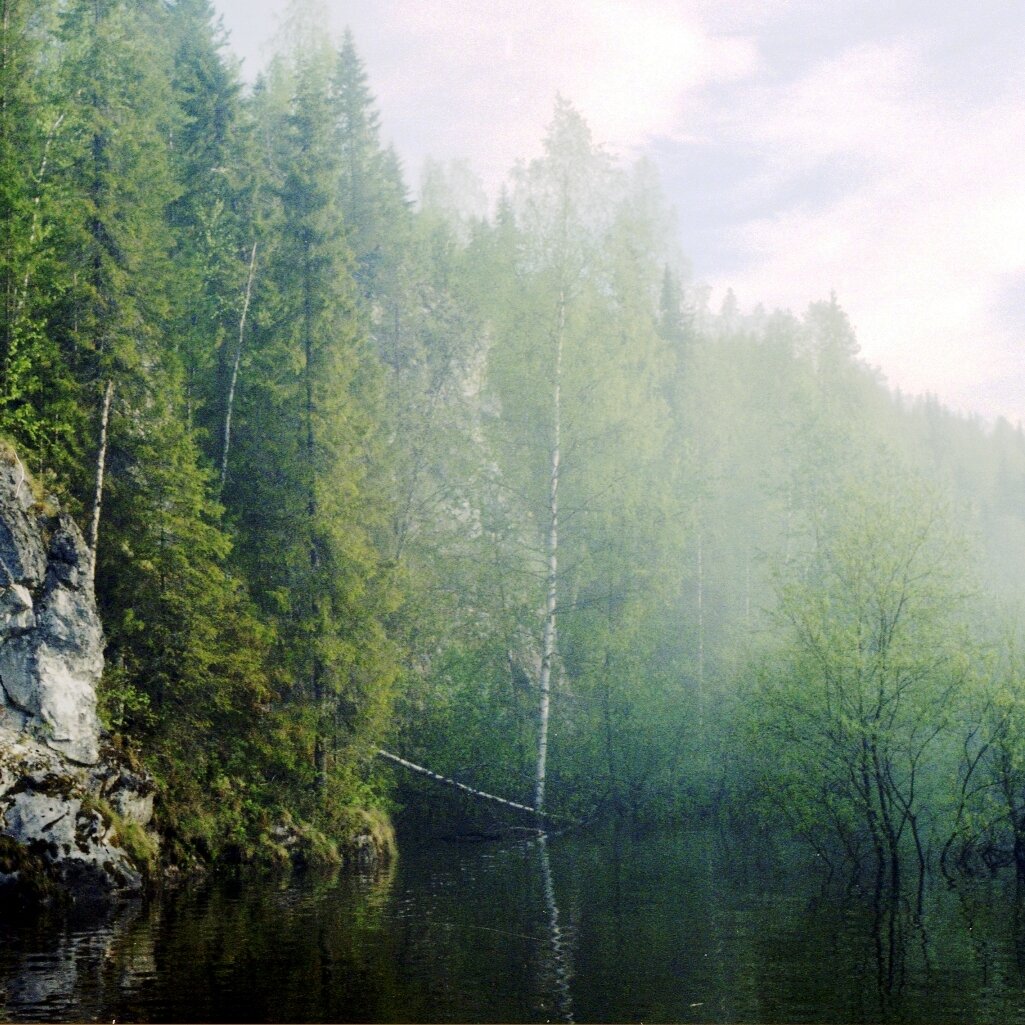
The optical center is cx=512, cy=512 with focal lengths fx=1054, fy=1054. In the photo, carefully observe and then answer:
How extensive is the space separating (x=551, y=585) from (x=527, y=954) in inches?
820

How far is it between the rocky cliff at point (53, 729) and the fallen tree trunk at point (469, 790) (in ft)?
35.4

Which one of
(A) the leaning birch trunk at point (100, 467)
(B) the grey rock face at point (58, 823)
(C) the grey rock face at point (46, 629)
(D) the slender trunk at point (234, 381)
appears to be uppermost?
(D) the slender trunk at point (234, 381)

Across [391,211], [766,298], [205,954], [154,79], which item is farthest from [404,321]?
[766,298]

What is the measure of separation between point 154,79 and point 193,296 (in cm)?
1043

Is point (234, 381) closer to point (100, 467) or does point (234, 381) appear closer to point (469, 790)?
point (100, 467)

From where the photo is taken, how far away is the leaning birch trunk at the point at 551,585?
33406 millimetres

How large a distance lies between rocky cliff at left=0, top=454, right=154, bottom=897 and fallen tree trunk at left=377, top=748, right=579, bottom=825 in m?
10.8

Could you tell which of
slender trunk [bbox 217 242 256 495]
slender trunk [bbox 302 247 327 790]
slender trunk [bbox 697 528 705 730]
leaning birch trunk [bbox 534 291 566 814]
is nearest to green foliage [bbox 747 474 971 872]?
leaning birch trunk [bbox 534 291 566 814]

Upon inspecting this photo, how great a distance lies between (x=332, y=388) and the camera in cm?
2889

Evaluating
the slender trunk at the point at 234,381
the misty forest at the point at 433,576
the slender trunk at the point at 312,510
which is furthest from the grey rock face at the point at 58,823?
the slender trunk at the point at 234,381

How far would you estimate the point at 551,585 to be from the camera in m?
34.6

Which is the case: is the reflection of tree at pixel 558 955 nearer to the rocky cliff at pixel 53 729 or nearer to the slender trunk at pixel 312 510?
the slender trunk at pixel 312 510

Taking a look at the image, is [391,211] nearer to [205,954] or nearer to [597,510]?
[597,510]

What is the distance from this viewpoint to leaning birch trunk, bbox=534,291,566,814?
33.4 m
